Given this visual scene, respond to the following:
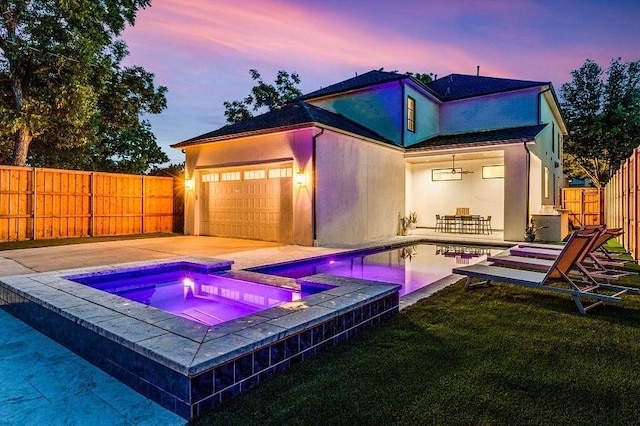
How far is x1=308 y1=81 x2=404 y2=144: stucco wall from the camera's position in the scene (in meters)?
15.6

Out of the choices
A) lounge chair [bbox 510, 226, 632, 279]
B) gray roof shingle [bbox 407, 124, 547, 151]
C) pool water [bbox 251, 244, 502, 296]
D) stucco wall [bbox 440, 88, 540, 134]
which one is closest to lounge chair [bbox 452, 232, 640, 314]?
lounge chair [bbox 510, 226, 632, 279]

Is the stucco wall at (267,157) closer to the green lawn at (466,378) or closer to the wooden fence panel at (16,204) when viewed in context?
the wooden fence panel at (16,204)

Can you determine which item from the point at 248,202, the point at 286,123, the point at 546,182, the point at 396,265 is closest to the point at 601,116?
the point at 546,182

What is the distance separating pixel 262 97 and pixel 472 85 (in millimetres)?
14735

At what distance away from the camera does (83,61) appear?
13797 millimetres

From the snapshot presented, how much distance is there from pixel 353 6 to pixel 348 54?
559cm

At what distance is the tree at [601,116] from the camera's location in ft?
83.3

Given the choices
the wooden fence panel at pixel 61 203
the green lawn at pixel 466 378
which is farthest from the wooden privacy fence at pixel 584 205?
the wooden fence panel at pixel 61 203

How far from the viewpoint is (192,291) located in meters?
6.00

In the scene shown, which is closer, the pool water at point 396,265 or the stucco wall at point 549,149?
the pool water at point 396,265

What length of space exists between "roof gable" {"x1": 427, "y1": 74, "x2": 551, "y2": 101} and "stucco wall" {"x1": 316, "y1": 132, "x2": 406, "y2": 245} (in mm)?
5029

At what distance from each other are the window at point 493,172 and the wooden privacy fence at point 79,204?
13.6 meters

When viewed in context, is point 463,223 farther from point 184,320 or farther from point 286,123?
point 184,320

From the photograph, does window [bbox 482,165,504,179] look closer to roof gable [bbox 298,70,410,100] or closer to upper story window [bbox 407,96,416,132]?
upper story window [bbox 407,96,416,132]
